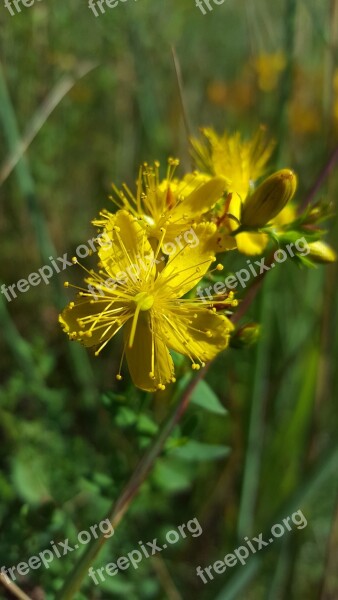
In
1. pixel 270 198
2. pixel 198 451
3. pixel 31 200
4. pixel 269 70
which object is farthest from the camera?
pixel 269 70

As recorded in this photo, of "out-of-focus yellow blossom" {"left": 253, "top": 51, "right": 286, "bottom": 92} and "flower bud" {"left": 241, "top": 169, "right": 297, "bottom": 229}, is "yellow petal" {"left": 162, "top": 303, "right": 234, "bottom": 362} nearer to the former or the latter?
"flower bud" {"left": 241, "top": 169, "right": 297, "bottom": 229}

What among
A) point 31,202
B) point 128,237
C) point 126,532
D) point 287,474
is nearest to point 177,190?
point 128,237

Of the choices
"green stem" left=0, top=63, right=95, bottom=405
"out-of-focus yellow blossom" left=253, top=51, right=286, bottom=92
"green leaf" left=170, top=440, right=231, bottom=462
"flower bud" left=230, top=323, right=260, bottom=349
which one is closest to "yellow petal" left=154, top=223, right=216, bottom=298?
"flower bud" left=230, top=323, right=260, bottom=349

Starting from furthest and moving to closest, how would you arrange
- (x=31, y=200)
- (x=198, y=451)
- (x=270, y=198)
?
1. (x=31, y=200)
2. (x=198, y=451)
3. (x=270, y=198)

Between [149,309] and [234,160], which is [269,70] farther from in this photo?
[149,309]

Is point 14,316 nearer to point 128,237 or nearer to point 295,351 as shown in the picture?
point 295,351

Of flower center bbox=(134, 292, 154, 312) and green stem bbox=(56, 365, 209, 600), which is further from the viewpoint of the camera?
flower center bbox=(134, 292, 154, 312)

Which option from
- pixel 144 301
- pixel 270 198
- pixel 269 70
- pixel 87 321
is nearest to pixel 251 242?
pixel 270 198
